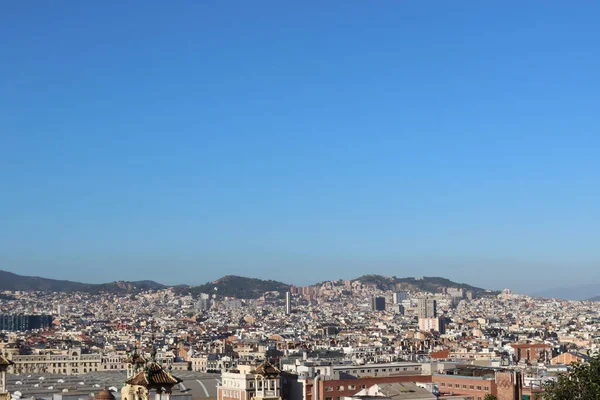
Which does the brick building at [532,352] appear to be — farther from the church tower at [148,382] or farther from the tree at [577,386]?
the church tower at [148,382]

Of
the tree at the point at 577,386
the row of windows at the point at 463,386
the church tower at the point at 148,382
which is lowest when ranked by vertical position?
the row of windows at the point at 463,386

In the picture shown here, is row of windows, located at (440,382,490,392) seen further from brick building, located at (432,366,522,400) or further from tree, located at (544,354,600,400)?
tree, located at (544,354,600,400)

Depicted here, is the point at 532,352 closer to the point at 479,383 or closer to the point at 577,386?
the point at 479,383

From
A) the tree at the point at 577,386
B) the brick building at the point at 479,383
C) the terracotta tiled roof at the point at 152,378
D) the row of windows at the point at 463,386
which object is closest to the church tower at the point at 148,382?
the terracotta tiled roof at the point at 152,378

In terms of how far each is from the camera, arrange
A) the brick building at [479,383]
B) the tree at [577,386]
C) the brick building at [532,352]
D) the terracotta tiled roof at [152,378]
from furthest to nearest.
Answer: the brick building at [532,352], the brick building at [479,383], the tree at [577,386], the terracotta tiled roof at [152,378]

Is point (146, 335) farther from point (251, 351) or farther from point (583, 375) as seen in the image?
point (583, 375)

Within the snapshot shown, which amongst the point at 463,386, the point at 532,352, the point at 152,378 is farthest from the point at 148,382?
the point at 532,352

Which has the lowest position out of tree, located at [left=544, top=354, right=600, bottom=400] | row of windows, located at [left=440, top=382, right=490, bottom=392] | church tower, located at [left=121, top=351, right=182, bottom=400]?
row of windows, located at [left=440, top=382, right=490, bottom=392]

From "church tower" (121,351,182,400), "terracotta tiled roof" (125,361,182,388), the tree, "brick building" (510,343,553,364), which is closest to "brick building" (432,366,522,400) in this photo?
the tree

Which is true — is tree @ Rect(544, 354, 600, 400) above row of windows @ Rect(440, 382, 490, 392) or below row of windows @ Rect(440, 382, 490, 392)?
above

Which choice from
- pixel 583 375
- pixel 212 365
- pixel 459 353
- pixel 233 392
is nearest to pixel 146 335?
pixel 212 365
